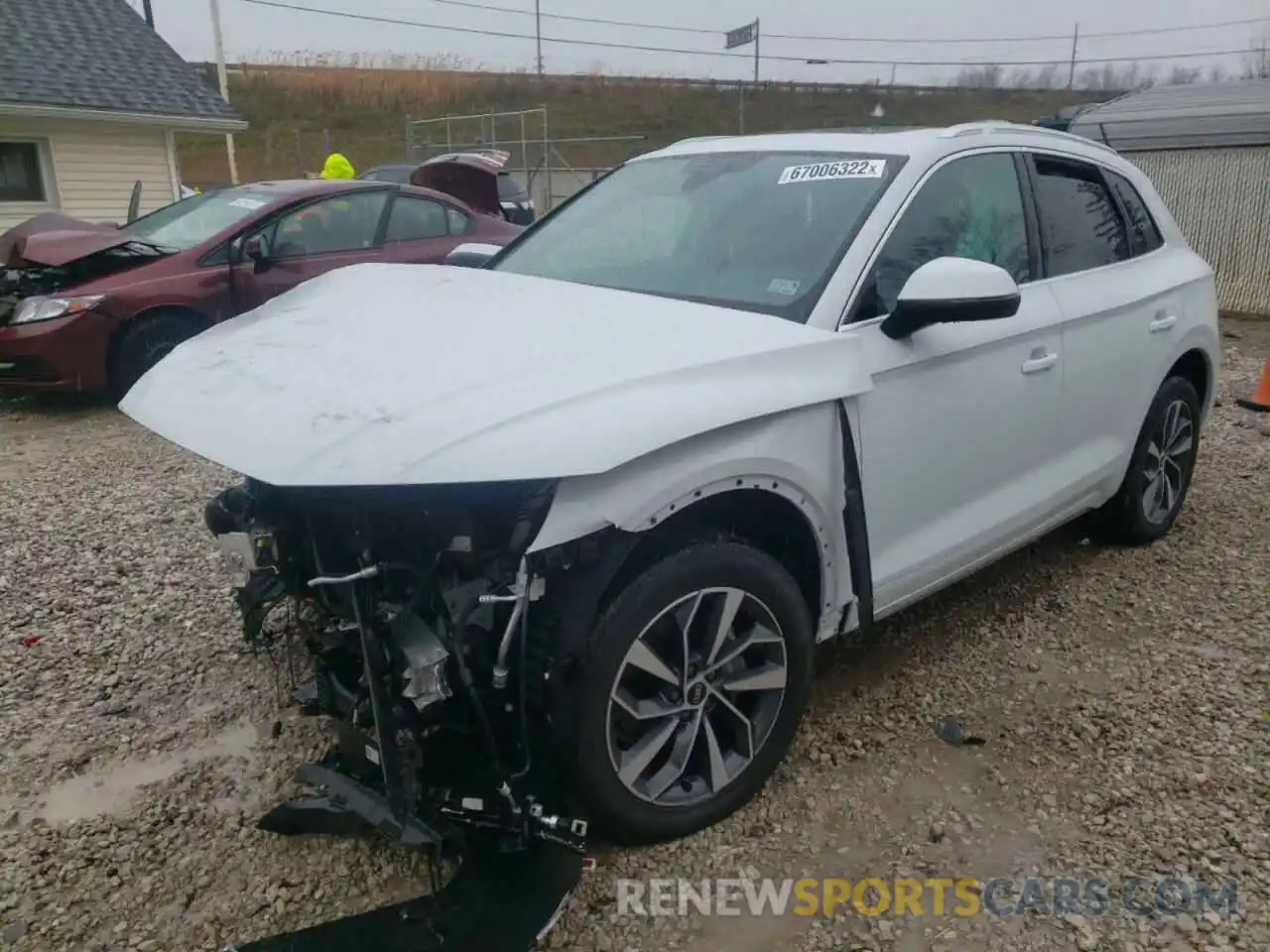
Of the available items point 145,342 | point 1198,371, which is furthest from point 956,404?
point 145,342

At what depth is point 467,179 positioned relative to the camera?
11117mm

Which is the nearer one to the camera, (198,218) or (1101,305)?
(1101,305)

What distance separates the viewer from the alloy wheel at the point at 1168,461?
4543 mm

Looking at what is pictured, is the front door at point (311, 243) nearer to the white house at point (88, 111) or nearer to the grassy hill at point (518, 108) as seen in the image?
the white house at point (88, 111)

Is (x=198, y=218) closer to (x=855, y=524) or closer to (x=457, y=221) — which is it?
(x=457, y=221)

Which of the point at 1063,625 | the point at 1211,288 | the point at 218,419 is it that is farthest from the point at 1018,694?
the point at 218,419

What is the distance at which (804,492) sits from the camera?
8.88 feet

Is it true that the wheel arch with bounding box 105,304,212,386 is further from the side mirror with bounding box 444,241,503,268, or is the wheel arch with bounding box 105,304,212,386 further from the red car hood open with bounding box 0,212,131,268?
the side mirror with bounding box 444,241,503,268

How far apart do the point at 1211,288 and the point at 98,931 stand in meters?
4.92

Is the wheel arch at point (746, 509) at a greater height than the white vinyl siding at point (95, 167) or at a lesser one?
lesser

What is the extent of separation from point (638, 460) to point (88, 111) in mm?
14907

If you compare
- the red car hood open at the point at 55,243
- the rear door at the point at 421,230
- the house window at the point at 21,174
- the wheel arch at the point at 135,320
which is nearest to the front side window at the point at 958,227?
the rear door at the point at 421,230

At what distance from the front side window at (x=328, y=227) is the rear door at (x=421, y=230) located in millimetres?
139

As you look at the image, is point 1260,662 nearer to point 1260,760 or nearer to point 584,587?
point 1260,760
